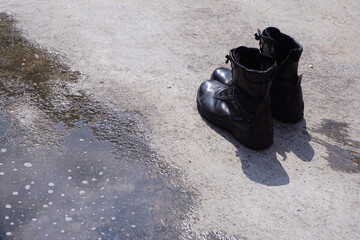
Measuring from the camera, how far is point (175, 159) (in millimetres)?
2549

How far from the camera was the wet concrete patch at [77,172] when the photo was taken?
83.4 inches

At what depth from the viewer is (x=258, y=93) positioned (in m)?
2.50

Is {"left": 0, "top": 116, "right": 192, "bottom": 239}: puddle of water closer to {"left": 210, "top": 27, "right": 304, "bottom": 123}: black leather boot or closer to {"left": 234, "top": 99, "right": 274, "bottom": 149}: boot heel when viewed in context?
{"left": 234, "top": 99, "right": 274, "bottom": 149}: boot heel

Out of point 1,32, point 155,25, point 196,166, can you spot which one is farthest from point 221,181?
point 1,32

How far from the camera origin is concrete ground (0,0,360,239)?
7.50 feet

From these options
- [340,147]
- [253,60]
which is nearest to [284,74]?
[253,60]

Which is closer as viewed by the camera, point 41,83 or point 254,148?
point 254,148

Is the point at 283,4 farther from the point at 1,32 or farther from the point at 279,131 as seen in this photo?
the point at 1,32

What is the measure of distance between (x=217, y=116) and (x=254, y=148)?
0.32 meters

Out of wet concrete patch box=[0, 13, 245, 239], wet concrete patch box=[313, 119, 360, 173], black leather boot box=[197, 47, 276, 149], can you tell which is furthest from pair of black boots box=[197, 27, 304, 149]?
wet concrete patch box=[0, 13, 245, 239]

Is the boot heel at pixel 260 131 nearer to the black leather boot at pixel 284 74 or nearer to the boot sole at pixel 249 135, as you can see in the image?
the boot sole at pixel 249 135

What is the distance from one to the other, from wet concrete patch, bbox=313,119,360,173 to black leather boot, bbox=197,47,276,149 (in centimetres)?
40

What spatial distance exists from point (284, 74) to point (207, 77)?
0.79m

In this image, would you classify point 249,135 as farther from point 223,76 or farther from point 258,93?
point 223,76
